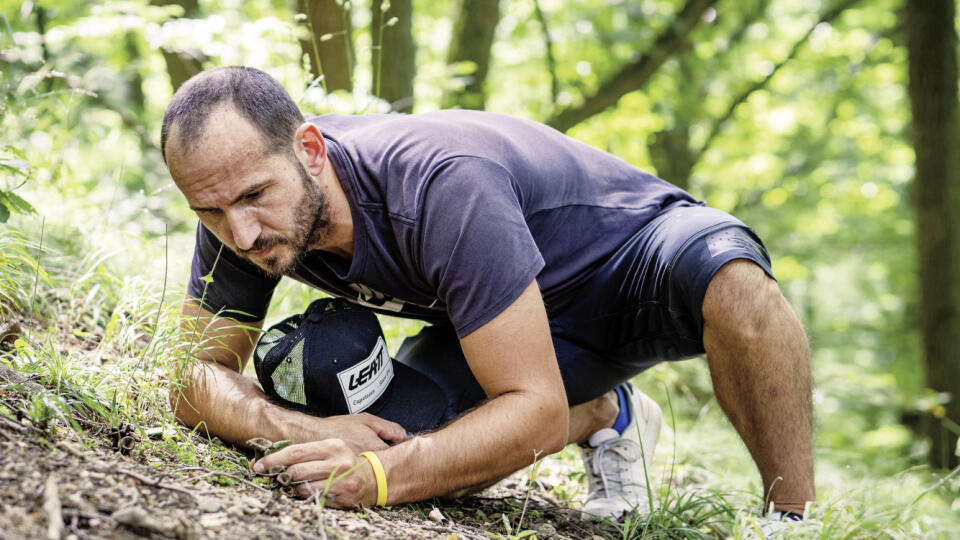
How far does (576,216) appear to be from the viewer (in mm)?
2504

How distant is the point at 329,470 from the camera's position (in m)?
1.85

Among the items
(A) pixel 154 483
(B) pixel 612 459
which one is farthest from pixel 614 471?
(A) pixel 154 483

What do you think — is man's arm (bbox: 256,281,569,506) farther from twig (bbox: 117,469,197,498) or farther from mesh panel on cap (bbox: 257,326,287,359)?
mesh panel on cap (bbox: 257,326,287,359)

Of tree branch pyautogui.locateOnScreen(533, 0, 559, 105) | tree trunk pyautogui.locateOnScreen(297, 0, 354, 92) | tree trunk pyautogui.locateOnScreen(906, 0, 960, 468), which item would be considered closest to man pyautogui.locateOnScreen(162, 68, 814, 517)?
tree trunk pyautogui.locateOnScreen(297, 0, 354, 92)

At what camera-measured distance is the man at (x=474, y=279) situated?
1.97 metres

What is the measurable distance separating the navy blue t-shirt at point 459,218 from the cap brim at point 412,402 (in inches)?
9.4

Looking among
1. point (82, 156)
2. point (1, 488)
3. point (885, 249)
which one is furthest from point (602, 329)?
point (885, 249)

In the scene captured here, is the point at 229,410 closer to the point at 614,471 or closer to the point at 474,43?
the point at 614,471

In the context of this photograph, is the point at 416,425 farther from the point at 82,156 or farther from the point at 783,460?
the point at 82,156

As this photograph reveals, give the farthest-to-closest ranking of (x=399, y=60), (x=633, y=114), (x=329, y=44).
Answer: (x=633, y=114) < (x=399, y=60) < (x=329, y=44)

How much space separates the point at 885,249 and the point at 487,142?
882 centimetres

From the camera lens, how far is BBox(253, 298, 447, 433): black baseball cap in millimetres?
2213

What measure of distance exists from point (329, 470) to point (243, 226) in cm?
73

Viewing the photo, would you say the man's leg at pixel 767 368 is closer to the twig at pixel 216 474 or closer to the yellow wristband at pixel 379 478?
the yellow wristband at pixel 379 478
